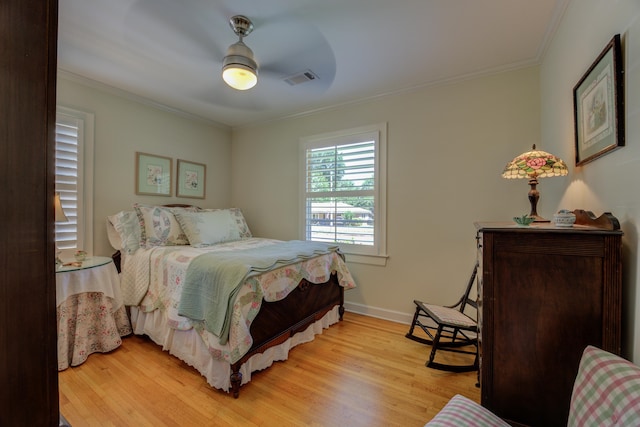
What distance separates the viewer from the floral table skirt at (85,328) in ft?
6.42

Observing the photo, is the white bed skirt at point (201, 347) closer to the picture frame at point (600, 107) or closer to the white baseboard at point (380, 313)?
the white baseboard at point (380, 313)

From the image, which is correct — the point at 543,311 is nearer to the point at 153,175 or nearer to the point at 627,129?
the point at 627,129

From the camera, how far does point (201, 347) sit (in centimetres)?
187

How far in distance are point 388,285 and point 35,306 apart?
2.80 meters

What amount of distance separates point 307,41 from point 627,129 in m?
1.90

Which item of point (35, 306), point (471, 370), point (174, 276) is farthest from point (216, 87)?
point (471, 370)

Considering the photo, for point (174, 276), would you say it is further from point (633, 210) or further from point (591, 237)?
point (633, 210)

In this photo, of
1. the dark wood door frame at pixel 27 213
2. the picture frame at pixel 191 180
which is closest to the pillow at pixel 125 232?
the picture frame at pixel 191 180

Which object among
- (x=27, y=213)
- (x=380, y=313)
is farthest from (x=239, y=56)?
(x=380, y=313)

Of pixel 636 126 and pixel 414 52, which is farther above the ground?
pixel 414 52

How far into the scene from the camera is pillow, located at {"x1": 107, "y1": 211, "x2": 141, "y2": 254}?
2535 millimetres

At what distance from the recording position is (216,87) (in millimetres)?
2777

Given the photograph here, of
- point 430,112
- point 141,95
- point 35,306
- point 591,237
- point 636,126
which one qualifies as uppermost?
point 141,95

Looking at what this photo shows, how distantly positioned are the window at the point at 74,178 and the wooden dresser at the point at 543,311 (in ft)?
11.0
